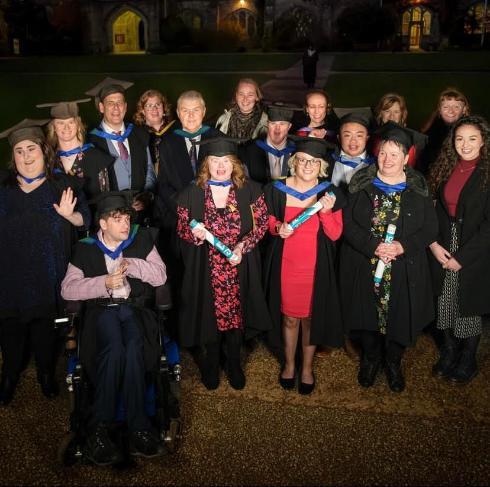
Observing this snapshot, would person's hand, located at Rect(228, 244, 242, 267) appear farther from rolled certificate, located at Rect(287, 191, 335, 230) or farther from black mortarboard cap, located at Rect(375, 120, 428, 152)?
black mortarboard cap, located at Rect(375, 120, 428, 152)

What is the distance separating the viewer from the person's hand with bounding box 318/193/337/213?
4086 mm

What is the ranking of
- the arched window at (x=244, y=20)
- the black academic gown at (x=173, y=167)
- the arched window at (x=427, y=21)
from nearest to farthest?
the black academic gown at (x=173, y=167) < the arched window at (x=427, y=21) < the arched window at (x=244, y=20)

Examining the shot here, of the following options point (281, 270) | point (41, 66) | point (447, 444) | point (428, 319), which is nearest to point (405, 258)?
point (428, 319)

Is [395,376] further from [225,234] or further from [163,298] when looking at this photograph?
[163,298]

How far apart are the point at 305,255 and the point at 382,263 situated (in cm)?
61

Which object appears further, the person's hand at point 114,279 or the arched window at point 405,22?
the arched window at point 405,22

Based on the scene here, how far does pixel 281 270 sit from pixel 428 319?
1288 millimetres

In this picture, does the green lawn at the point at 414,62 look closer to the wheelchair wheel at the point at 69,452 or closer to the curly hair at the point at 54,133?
the curly hair at the point at 54,133

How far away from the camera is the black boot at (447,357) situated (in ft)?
15.6

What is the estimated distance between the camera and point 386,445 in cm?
386

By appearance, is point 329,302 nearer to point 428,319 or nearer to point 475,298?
point 428,319

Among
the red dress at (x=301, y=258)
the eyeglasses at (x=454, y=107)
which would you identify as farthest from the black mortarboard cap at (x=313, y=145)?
the eyeglasses at (x=454, y=107)

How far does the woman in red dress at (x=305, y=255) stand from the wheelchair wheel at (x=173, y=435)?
1109 mm

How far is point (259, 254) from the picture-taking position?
443 centimetres
